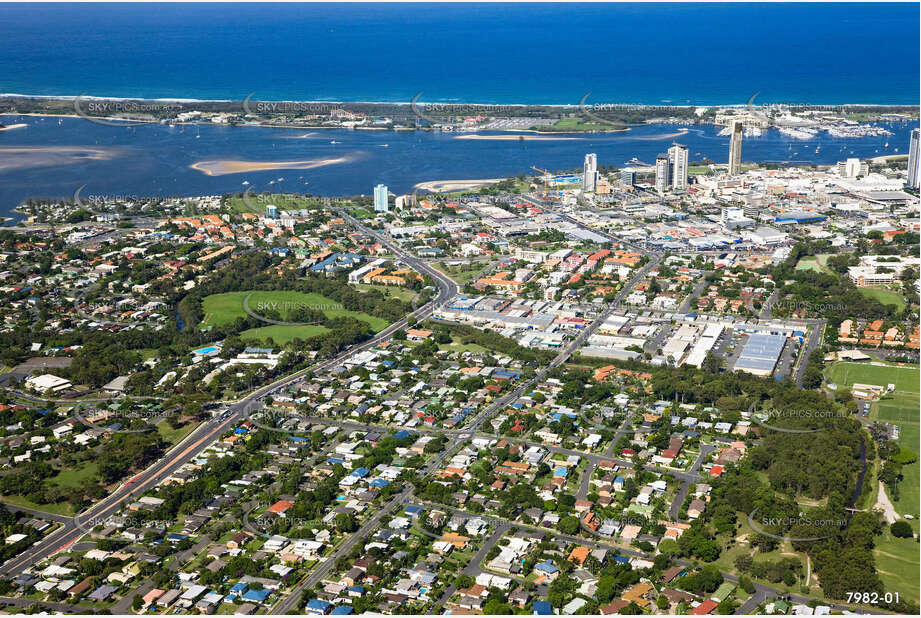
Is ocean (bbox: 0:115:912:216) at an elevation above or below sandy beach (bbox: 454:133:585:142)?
below

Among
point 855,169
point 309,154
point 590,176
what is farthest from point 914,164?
point 309,154

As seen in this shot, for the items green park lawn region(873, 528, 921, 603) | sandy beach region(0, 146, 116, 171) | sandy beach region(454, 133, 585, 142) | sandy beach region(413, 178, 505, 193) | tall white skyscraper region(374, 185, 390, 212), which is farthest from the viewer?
sandy beach region(454, 133, 585, 142)

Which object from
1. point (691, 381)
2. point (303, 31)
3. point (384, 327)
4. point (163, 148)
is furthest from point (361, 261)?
point (303, 31)

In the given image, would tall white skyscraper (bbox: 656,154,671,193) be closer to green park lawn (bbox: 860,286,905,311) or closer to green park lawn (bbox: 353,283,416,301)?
green park lawn (bbox: 860,286,905,311)

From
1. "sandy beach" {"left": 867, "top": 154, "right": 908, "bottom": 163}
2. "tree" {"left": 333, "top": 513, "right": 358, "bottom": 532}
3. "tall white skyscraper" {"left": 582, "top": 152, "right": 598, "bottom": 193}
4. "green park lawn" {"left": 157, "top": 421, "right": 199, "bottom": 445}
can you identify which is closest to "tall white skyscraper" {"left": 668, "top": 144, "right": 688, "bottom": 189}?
"tall white skyscraper" {"left": 582, "top": 152, "right": 598, "bottom": 193}

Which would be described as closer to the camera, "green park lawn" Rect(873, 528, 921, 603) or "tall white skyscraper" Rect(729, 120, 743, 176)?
"green park lawn" Rect(873, 528, 921, 603)

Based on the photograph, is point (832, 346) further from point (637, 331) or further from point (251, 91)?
point (251, 91)

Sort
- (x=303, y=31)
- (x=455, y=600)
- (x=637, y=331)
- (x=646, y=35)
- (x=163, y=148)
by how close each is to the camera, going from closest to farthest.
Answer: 1. (x=455, y=600)
2. (x=637, y=331)
3. (x=163, y=148)
4. (x=646, y=35)
5. (x=303, y=31)
